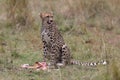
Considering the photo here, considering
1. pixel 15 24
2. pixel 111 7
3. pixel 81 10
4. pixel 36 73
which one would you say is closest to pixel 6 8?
pixel 15 24

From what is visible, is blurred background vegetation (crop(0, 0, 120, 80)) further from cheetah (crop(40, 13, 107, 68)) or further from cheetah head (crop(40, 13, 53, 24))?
cheetah head (crop(40, 13, 53, 24))

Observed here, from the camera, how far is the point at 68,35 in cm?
974

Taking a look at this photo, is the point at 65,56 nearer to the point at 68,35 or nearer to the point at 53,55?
the point at 53,55

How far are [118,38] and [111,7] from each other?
144 centimetres

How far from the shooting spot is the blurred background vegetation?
7.07 metres

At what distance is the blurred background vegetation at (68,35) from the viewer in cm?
707

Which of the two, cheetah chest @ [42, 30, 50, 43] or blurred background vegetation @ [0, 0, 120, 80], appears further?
cheetah chest @ [42, 30, 50, 43]

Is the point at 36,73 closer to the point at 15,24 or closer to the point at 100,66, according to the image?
the point at 100,66

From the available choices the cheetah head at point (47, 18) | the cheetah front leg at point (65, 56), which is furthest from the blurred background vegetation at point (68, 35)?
the cheetah head at point (47, 18)

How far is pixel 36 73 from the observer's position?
714 cm

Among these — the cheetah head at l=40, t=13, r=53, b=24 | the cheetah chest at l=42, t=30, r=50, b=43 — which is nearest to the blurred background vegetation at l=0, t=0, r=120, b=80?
the cheetah chest at l=42, t=30, r=50, b=43

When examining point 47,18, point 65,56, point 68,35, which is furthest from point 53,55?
point 68,35

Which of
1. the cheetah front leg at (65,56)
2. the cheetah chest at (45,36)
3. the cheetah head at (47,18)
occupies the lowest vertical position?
the cheetah front leg at (65,56)

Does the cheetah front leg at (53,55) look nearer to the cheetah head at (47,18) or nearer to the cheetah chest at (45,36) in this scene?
the cheetah chest at (45,36)
